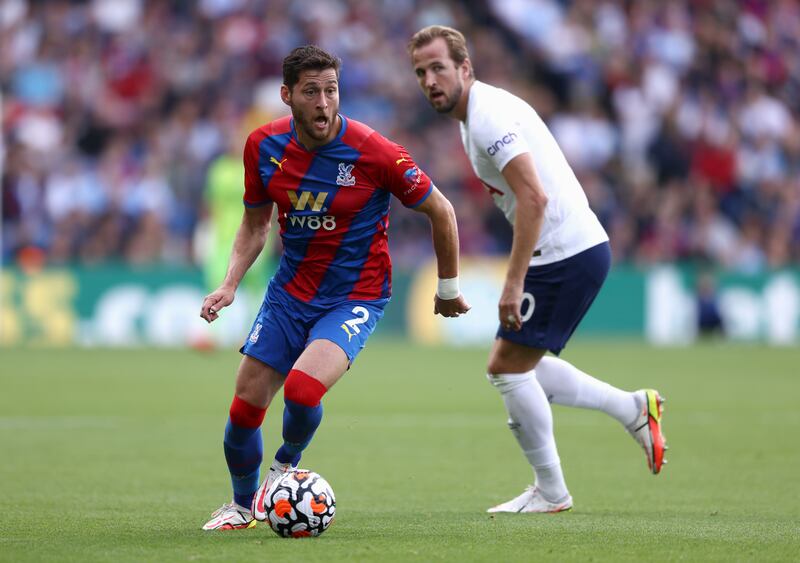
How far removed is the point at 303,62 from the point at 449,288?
4.45 ft

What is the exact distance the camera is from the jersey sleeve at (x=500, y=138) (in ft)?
22.7

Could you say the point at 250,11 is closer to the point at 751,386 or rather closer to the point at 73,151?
the point at 73,151

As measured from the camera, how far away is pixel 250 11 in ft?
81.1

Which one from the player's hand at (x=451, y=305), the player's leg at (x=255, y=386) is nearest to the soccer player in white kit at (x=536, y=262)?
the player's hand at (x=451, y=305)

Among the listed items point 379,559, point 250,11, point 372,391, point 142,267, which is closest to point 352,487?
point 379,559

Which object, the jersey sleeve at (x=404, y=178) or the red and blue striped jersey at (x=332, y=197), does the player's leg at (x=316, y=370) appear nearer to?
the red and blue striped jersey at (x=332, y=197)

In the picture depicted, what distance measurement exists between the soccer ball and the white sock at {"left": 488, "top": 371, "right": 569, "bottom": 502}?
151cm

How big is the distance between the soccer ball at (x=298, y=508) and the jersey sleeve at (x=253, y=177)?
1.48 m

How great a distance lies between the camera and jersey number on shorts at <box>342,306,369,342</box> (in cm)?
A: 657

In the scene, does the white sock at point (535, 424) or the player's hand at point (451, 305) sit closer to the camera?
the player's hand at point (451, 305)

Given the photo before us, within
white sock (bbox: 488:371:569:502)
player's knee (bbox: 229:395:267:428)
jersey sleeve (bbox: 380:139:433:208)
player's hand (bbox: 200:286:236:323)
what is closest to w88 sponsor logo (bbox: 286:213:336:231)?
jersey sleeve (bbox: 380:139:433:208)

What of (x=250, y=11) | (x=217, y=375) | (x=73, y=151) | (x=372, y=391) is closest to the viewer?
(x=372, y=391)

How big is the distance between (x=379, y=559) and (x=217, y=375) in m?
10.6

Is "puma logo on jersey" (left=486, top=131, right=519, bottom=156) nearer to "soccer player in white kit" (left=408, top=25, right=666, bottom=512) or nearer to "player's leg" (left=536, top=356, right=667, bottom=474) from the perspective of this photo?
"soccer player in white kit" (left=408, top=25, right=666, bottom=512)
